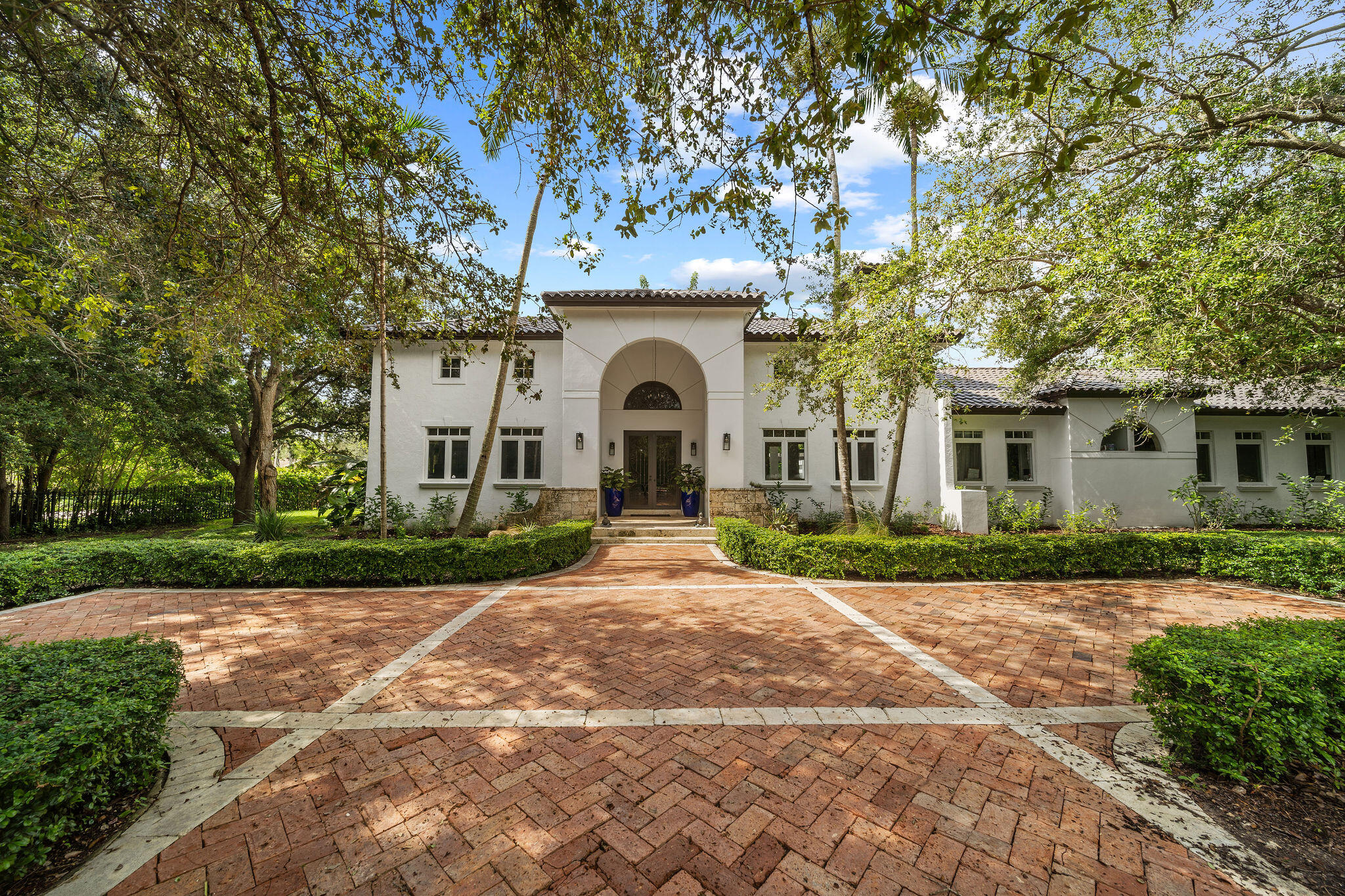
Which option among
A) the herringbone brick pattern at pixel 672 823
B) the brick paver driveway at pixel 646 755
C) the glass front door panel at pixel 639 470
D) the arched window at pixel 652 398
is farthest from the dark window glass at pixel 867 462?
the herringbone brick pattern at pixel 672 823

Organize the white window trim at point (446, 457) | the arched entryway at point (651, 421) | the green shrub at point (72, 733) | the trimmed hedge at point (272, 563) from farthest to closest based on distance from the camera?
the arched entryway at point (651, 421) < the white window trim at point (446, 457) < the trimmed hedge at point (272, 563) < the green shrub at point (72, 733)

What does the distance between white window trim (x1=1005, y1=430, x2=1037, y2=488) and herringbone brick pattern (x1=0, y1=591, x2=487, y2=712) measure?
15.4 meters

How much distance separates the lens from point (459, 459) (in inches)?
590

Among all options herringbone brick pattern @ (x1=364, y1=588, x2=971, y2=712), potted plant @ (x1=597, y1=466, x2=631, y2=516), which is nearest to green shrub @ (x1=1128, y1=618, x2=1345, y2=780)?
herringbone brick pattern @ (x1=364, y1=588, x2=971, y2=712)

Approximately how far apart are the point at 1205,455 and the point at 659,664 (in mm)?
19987

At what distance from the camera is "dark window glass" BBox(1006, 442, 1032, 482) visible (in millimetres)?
15148

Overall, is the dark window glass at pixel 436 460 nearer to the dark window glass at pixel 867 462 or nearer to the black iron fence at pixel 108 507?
the black iron fence at pixel 108 507

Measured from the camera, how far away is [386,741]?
3.31m

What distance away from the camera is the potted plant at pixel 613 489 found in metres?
15.3

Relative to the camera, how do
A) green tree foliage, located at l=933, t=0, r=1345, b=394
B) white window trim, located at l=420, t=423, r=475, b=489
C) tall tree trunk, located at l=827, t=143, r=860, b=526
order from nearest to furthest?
green tree foliage, located at l=933, t=0, r=1345, b=394 → tall tree trunk, located at l=827, t=143, r=860, b=526 → white window trim, located at l=420, t=423, r=475, b=489

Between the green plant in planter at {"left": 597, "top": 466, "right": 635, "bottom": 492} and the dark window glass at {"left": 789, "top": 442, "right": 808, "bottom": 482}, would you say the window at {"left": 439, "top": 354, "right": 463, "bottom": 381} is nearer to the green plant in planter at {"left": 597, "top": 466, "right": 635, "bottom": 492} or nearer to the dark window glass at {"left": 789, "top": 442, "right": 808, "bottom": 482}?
the green plant in planter at {"left": 597, "top": 466, "right": 635, "bottom": 492}

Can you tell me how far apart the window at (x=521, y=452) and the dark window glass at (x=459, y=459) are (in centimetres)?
110

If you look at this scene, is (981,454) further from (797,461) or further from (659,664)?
(659,664)

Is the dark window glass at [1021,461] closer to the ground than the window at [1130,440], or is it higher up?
closer to the ground
